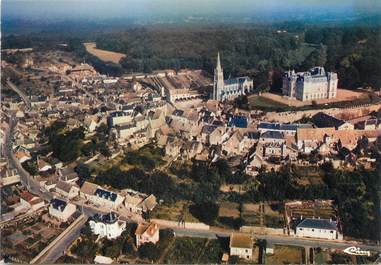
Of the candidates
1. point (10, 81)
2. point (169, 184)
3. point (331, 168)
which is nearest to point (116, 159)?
point (169, 184)

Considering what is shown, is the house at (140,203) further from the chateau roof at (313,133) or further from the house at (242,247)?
the chateau roof at (313,133)

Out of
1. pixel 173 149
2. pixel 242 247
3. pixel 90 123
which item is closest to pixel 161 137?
pixel 173 149

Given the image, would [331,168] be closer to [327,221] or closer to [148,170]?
[327,221]

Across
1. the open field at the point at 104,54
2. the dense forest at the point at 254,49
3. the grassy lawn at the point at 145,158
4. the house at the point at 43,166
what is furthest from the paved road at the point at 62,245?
the open field at the point at 104,54

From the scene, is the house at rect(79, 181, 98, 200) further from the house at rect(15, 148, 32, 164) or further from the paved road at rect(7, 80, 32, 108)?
the paved road at rect(7, 80, 32, 108)

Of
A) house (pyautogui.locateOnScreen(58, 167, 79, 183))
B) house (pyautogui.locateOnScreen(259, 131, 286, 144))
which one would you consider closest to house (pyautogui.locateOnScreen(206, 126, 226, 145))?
house (pyautogui.locateOnScreen(259, 131, 286, 144))

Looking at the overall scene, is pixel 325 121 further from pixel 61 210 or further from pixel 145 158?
pixel 61 210
